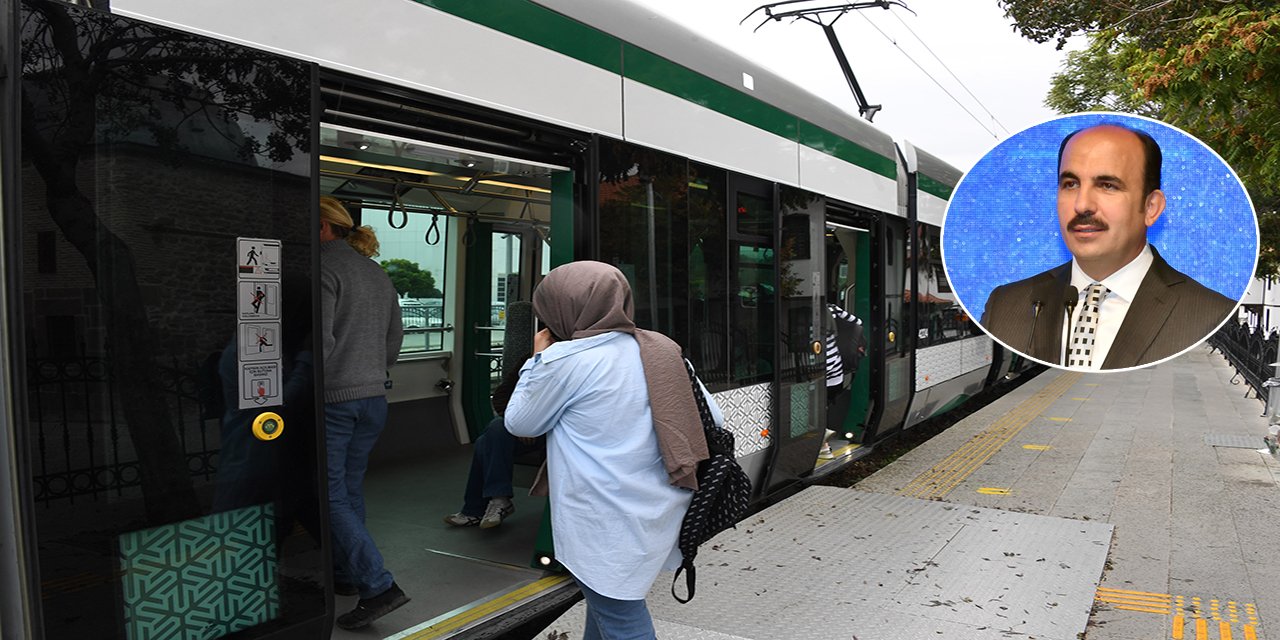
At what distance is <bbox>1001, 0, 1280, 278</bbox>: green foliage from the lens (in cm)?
578

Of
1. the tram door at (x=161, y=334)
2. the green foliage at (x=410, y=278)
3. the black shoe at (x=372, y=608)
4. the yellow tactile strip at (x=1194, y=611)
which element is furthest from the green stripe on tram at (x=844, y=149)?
the tram door at (x=161, y=334)

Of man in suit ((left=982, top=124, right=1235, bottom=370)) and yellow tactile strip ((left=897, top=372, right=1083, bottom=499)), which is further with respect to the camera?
yellow tactile strip ((left=897, top=372, right=1083, bottom=499))

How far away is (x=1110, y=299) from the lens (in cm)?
211

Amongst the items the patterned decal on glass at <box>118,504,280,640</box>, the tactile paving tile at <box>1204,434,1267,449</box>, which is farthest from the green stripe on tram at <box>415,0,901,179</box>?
the tactile paving tile at <box>1204,434,1267,449</box>

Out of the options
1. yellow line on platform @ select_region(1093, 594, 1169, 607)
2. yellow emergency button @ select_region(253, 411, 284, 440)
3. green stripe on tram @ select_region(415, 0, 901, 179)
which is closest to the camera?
yellow emergency button @ select_region(253, 411, 284, 440)

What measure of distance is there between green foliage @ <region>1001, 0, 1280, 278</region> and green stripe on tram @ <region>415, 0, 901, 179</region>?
2.34 m

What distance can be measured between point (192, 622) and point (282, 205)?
116cm

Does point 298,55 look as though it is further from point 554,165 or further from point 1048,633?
point 1048,633

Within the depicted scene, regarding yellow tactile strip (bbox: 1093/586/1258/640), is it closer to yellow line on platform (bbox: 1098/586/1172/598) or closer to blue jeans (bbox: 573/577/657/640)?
yellow line on platform (bbox: 1098/586/1172/598)

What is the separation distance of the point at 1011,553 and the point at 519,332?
302cm

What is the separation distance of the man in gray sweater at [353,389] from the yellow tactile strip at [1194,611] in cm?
330

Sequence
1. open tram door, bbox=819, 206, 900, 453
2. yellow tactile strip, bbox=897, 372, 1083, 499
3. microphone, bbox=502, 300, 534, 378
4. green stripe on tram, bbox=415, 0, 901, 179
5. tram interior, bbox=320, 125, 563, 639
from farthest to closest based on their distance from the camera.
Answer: open tram door, bbox=819, 206, 900, 453
yellow tactile strip, bbox=897, 372, 1083, 499
microphone, bbox=502, 300, 534, 378
tram interior, bbox=320, 125, 563, 639
green stripe on tram, bbox=415, 0, 901, 179

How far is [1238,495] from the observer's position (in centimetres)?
670

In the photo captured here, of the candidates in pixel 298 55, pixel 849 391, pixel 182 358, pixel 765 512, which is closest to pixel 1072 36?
pixel 849 391
